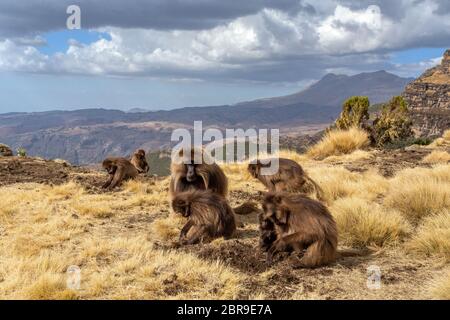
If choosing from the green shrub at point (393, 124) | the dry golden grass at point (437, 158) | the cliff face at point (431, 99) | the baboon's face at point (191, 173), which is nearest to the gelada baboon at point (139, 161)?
the baboon's face at point (191, 173)

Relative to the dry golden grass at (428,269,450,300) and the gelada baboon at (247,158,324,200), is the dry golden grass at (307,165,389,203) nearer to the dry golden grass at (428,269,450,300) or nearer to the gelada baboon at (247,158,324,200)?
the gelada baboon at (247,158,324,200)

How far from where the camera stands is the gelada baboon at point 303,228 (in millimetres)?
6547

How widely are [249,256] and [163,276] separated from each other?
4.53 feet

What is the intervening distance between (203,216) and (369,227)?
2.63 meters

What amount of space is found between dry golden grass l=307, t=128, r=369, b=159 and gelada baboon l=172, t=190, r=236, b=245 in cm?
1158

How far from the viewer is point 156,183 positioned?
1375cm

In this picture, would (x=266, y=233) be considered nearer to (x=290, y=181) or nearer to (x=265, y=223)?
(x=265, y=223)

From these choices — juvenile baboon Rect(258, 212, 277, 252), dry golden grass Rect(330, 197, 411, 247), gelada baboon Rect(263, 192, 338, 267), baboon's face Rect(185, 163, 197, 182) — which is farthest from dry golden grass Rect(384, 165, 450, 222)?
baboon's face Rect(185, 163, 197, 182)

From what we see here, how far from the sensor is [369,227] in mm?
7828

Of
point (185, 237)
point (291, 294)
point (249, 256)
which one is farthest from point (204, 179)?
point (291, 294)

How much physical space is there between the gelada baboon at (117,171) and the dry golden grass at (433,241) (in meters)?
8.22

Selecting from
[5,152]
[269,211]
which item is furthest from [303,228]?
[5,152]
